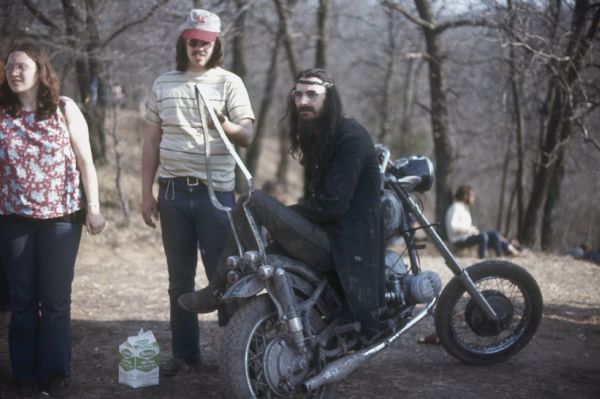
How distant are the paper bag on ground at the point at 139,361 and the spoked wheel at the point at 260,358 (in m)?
0.88

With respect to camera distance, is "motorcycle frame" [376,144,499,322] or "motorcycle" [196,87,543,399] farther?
"motorcycle frame" [376,144,499,322]

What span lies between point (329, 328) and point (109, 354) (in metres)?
1.87

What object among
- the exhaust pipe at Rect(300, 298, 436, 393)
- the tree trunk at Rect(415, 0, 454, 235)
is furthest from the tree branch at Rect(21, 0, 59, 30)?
the exhaust pipe at Rect(300, 298, 436, 393)

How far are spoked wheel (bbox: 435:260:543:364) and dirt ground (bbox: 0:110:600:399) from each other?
0.12m

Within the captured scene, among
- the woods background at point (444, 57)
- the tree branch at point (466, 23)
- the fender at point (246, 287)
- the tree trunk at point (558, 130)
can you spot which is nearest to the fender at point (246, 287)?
the fender at point (246, 287)

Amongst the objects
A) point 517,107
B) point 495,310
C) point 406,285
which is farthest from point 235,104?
point 517,107

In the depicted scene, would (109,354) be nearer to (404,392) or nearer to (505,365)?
(404,392)

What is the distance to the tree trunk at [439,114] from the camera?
10914 mm

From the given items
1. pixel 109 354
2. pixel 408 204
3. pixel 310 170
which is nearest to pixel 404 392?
pixel 408 204

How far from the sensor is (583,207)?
19.7 meters

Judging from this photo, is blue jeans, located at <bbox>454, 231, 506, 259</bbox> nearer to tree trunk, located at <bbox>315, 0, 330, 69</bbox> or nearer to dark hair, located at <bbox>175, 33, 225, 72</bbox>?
tree trunk, located at <bbox>315, 0, 330, 69</bbox>

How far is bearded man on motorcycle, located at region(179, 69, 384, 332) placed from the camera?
363cm

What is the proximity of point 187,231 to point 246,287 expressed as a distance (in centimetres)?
90

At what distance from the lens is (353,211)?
3.77 meters
